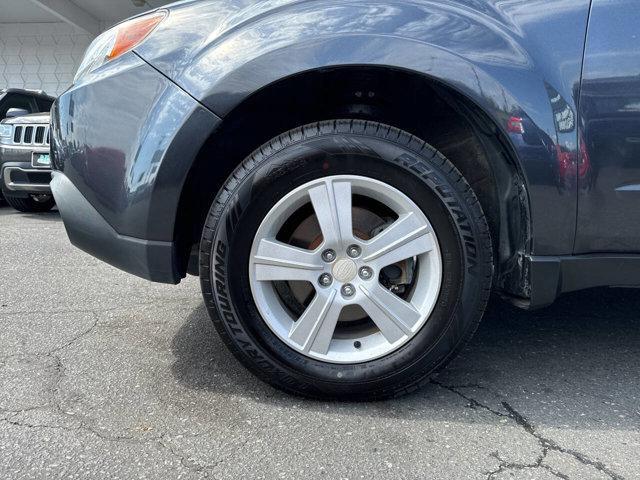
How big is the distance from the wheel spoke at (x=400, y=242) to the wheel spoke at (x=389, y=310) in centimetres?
11

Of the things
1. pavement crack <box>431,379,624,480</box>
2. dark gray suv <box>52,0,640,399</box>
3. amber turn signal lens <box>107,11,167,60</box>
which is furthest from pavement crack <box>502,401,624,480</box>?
amber turn signal lens <box>107,11,167,60</box>

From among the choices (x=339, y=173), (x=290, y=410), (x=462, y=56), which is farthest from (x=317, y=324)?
(x=462, y=56)

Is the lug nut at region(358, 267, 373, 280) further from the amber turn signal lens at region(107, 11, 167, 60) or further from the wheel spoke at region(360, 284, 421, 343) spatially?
the amber turn signal lens at region(107, 11, 167, 60)

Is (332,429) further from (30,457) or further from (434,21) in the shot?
(434,21)

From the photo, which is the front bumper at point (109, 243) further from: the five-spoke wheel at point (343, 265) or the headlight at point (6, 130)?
the headlight at point (6, 130)

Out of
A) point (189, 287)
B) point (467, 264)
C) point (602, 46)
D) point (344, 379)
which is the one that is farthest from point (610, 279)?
point (189, 287)

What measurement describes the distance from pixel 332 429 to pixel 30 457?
92cm

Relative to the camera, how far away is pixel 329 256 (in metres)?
1.85

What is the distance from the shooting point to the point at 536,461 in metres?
1.58

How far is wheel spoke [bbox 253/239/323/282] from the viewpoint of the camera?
6.00ft

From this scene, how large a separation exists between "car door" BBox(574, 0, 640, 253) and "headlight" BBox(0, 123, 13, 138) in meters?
6.42

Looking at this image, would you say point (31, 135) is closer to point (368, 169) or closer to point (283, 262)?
point (283, 262)

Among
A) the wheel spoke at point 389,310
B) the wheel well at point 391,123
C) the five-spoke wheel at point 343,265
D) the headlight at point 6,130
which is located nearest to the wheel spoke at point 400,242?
the five-spoke wheel at point 343,265

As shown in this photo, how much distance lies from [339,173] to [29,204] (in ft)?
20.6
